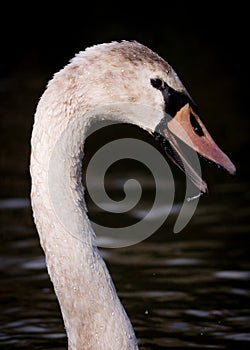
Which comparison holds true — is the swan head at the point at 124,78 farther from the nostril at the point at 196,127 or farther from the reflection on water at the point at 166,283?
the reflection on water at the point at 166,283

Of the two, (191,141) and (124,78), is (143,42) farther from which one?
(124,78)

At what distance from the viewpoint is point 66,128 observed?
4855 mm

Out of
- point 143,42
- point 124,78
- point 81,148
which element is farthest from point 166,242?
point 143,42

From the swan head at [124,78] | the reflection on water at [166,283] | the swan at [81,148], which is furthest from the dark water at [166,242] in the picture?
the swan head at [124,78]

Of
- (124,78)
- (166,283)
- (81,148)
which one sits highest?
(124,78)

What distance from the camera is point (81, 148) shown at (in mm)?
4977

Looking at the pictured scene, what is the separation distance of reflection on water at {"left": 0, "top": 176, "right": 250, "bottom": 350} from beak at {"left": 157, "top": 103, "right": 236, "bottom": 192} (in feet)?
5.18

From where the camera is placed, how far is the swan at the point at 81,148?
4824 mm

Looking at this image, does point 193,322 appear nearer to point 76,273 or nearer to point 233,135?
point 76,273

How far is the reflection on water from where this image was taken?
651cm

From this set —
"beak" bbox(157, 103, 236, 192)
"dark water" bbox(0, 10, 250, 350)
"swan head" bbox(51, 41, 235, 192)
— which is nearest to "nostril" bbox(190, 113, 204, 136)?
"beak" bbox(157, 103, 236, 192)

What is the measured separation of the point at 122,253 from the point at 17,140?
310 cm

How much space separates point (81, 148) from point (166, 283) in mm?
2573

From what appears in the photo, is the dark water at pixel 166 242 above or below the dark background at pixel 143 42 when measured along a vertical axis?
below
